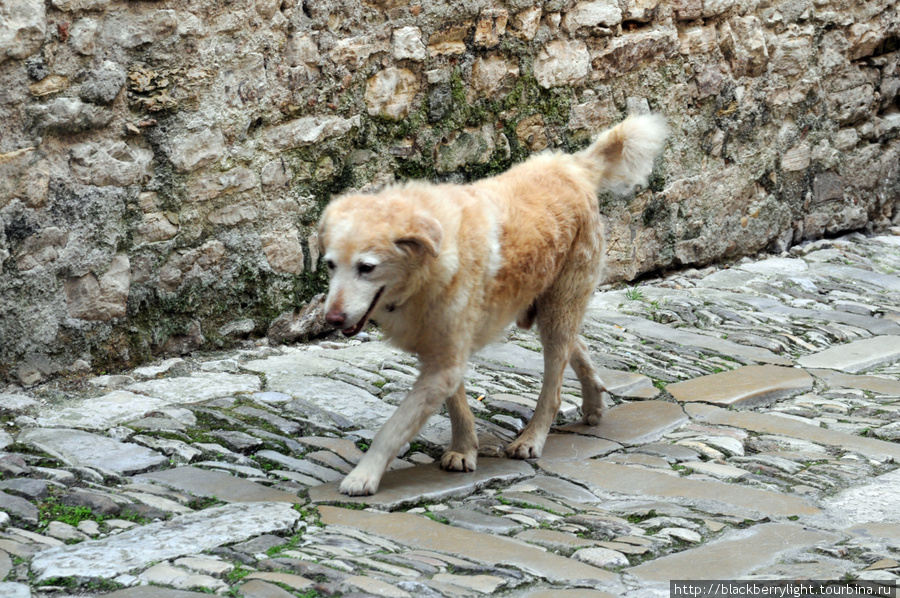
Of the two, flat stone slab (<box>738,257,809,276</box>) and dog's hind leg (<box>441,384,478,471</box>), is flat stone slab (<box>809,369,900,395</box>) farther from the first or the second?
flat stone slab (<box>738,257,809,276</box>)

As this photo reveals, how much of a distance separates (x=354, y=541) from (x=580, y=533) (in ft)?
2.48

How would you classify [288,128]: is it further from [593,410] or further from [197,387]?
[593,410]

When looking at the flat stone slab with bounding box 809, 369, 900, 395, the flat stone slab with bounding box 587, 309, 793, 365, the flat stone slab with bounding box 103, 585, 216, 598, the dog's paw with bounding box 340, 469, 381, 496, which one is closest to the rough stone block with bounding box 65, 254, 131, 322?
the dog's paw with bounding box 340, 469, 381, 496

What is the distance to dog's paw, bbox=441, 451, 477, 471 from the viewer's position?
402cm

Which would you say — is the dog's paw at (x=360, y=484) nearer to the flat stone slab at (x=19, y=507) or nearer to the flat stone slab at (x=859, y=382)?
the flat stone slab at (x=19, y=507)

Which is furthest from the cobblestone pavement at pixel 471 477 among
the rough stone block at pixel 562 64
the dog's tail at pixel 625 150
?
the rough stone block at pixel 562 64

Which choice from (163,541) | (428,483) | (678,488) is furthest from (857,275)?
(163,541)

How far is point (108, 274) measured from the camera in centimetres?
498

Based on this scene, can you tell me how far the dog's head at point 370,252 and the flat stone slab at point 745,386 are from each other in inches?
81.0

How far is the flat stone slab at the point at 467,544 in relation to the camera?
288cm

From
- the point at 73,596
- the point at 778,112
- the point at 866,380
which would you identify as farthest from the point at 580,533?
the point at 778,112

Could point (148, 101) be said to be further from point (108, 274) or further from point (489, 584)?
point (489, 584)

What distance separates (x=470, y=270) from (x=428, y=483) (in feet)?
2.79

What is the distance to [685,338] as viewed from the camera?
6.30 metres
